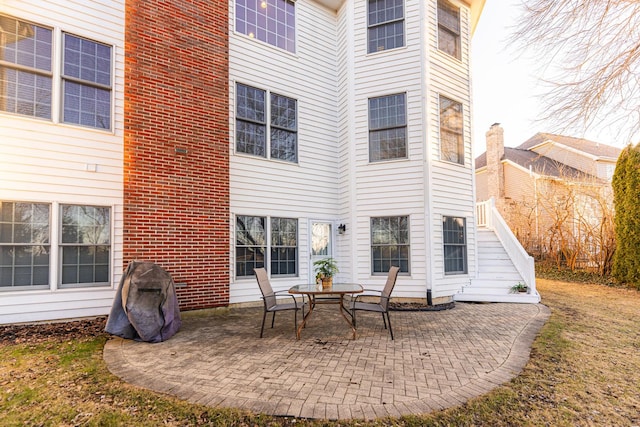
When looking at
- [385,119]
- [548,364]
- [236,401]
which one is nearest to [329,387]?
[236,401]

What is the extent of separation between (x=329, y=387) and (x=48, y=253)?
206 inches

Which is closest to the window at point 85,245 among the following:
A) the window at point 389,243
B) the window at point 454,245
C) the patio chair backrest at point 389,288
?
the patio chair backrest at point 389,288

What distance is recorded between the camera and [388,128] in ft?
26.9

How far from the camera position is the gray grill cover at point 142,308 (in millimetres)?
4699

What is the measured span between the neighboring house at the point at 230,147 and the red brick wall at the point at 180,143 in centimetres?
3

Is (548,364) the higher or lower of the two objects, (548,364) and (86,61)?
the lower

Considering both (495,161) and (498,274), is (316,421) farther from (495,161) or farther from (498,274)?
(495,161)

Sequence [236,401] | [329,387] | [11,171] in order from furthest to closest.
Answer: [11,171]
[329,387]
[236,401]

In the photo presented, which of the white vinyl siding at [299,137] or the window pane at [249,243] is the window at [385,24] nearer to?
the white vinyl siding at [299,137]

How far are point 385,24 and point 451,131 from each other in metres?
3.23

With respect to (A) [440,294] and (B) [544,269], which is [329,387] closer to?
(A) [440,294]

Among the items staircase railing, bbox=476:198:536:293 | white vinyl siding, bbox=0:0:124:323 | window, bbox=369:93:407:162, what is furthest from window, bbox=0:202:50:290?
staircase railing, bbox=476:198:536:293

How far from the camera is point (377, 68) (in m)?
8.30

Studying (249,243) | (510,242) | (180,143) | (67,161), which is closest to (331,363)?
(249,243)
